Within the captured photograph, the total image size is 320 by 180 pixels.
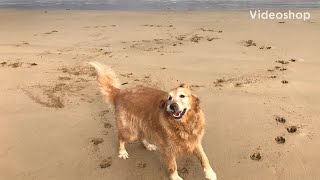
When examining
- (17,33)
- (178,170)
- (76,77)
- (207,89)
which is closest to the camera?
(178,170)

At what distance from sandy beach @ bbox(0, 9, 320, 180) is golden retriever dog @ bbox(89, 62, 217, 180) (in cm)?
23

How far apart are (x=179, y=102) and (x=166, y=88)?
8.24ft

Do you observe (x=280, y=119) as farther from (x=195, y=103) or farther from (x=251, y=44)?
(x=251, y=44)

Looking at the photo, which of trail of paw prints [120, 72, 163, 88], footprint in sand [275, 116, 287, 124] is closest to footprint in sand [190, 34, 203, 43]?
trail of paw prints [120, 72, 163, 88]

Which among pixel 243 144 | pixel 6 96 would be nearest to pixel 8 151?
pixel 6 96

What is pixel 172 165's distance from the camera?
163 inches

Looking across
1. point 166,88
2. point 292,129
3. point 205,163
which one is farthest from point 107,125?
point 292,129

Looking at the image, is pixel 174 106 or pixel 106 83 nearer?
pixel 174 106

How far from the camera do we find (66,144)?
492 centimetres

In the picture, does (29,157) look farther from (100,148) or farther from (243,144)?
(243,144)

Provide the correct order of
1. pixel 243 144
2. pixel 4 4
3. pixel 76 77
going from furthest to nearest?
1. pixel 4 4
2. pixel 76 77
3. pixel 243 144

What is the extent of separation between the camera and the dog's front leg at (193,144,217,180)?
4.13 metres

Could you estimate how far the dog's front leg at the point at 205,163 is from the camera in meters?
4.13

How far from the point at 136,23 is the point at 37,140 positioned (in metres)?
5.91
